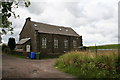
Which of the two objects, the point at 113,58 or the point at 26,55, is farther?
the point at 26,55

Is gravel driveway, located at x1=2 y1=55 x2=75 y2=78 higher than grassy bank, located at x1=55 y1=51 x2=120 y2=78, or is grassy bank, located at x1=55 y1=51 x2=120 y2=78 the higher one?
grassy bank, located at x1=55 y1=51 x2=120 y2=78

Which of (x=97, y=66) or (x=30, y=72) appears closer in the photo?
(x=97, y=66)

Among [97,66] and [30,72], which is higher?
[97,66]

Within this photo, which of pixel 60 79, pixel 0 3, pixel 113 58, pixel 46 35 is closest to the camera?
pixel 0 3

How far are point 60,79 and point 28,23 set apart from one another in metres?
31.1

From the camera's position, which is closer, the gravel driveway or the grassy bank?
the grassy bank

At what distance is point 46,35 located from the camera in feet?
120

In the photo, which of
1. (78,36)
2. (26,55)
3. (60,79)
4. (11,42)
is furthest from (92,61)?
(78,36)

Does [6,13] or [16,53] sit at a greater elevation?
[6,13]

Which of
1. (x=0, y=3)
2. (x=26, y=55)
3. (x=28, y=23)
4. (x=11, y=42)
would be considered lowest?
(x=26, y=55)

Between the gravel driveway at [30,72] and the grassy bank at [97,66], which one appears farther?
the gravel driveway at [30,72]

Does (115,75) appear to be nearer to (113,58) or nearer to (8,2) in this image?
(113,58)

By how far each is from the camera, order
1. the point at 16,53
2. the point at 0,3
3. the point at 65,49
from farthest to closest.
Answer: the point at 65,49 < the point at 16,53 < the point at 0,3

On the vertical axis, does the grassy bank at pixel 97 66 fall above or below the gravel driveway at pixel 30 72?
above
